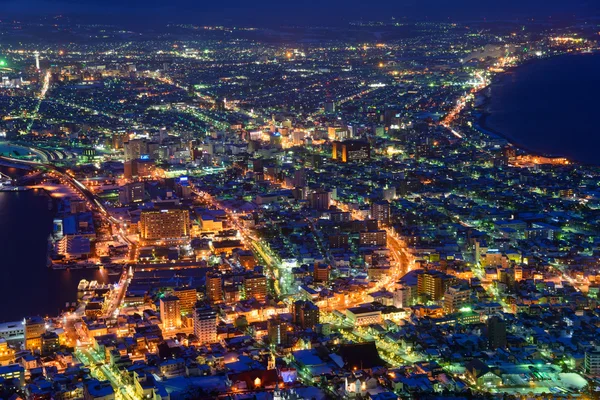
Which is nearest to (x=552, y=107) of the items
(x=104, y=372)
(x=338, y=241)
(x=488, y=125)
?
(x=488, y=125)

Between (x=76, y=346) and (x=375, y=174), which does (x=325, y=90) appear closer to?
(x=375, y=174)

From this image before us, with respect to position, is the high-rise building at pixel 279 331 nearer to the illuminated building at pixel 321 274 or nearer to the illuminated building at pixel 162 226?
the illuminated building at pixel 321 274

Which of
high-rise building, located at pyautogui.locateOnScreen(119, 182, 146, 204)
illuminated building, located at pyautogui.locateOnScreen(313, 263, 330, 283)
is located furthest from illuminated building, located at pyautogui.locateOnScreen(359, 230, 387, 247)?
high-rise building, located at pyautogui.locateOnScreen(119, 182, 146, 204)

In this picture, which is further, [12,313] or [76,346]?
[12,313]

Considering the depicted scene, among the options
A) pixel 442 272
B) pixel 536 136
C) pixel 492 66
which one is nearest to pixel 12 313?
pixel 442 272

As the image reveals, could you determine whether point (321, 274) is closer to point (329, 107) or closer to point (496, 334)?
point (496, 334)

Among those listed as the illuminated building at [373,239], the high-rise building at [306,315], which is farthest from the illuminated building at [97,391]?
the illuminated building at [373,239]

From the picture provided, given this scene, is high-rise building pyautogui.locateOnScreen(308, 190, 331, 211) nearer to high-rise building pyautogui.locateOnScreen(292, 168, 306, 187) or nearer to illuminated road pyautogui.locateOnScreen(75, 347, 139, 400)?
high-rise building pyautogui.locateOnScreen(292, 168, 306, 187)
